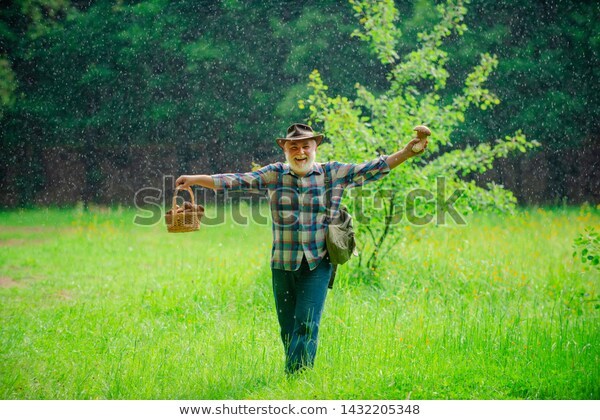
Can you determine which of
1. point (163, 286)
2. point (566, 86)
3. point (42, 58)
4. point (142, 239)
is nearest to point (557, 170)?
point (566, 86)

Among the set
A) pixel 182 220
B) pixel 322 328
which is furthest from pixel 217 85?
pixel 182 220

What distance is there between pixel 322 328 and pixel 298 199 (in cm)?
160

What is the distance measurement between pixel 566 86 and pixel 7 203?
1358cm

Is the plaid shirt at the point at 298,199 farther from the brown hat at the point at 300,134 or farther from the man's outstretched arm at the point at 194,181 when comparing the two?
the brown hat at the point at 300,134

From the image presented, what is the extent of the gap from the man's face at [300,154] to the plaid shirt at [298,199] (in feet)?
0.14

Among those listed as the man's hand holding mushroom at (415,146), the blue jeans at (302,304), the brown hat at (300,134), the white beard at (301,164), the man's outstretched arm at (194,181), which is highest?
the brown hat at (300,134)

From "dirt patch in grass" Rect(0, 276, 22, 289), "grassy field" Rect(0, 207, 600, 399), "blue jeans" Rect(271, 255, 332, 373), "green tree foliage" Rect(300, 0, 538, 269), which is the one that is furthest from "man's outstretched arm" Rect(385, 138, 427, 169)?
"dirt patch in grass" Rect(0, 276, 22, 289)

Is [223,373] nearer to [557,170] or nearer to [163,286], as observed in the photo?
[163,286]

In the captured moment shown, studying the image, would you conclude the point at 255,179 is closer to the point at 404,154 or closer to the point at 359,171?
the point at 359,171

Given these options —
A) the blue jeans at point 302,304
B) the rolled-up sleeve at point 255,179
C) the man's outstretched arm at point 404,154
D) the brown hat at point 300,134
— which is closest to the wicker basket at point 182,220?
the rolled-up sleeve at point 255,179

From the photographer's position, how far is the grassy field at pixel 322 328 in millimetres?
4094

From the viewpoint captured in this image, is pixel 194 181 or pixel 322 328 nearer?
pixel 194 181

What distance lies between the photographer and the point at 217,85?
→ 15.7 meters

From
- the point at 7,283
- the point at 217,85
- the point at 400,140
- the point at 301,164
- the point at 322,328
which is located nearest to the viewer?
the point at 301,164
